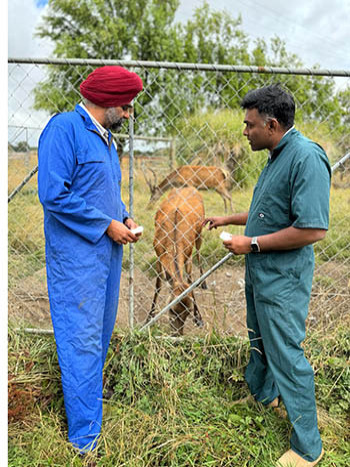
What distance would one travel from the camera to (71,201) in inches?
93.8

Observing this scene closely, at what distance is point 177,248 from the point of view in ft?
13.6

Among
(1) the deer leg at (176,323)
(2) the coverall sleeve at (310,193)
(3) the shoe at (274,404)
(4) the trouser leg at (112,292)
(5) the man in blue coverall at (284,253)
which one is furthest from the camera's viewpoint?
(1) the deer leg at (176,323)

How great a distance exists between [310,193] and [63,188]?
4.45 ft

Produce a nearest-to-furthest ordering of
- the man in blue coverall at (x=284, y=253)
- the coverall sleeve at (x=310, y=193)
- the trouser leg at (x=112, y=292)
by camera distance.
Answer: the coverall sleeve at (x=310, y=193) < the man in blue coverall at (x=284, y=253) < the trouser leg at (x=112, y=292)

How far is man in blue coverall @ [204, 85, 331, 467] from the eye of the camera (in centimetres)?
231

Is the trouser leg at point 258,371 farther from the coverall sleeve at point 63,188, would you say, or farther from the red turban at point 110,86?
the red turban at point 110,86

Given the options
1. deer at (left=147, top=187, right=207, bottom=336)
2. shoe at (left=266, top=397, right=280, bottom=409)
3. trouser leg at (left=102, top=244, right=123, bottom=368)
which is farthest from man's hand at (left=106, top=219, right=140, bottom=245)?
shoe at (left=266, top=397, right=280, bottom=409)

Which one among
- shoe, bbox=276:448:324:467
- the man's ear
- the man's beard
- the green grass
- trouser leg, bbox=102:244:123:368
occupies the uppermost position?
the man's ear

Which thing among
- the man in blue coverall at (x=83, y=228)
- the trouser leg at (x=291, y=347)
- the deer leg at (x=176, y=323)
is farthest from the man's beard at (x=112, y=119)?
the deer leg at (x=176, y=323)

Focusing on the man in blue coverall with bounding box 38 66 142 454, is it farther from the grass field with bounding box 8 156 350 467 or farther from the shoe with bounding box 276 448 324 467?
the shoe with bounding box 276 448 324 467

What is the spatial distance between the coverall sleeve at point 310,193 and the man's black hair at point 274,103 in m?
0.29

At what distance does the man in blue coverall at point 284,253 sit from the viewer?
2.31 m

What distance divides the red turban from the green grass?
5.75 feet

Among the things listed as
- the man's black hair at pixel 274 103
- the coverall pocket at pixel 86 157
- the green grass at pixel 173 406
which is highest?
the man's black hair at pixel 274 103
